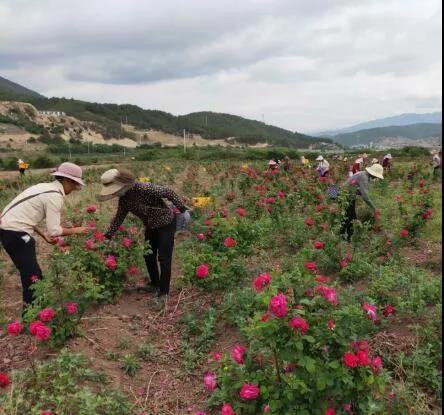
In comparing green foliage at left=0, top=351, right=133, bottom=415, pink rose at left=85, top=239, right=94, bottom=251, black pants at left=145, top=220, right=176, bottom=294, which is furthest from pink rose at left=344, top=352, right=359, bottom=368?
pink rose at left=85, top=239, right=94, bottom=251

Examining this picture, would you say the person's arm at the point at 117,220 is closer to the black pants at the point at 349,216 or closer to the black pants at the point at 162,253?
the black pants at the point at 162,253

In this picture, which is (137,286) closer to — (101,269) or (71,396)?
(101,269)

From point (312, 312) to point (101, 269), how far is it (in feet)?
8.56

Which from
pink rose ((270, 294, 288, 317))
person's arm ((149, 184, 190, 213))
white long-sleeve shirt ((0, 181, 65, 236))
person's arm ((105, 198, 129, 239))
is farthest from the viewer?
person's arm ((105, 198, 129, 239))

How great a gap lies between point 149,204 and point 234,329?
58.3 inches

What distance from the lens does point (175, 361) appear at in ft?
12.1

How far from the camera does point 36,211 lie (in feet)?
12.3

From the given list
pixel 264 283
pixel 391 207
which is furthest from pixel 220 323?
pixel 391 207

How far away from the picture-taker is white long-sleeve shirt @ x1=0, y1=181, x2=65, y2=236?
3.67 m

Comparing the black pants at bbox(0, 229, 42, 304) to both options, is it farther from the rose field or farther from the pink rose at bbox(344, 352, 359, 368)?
the pink rose at bbox(344, 352, 359, 368)

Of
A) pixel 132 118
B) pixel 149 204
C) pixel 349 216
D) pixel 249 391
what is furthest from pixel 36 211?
pixel 132 118

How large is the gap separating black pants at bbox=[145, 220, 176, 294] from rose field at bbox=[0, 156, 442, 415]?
0.15 metres

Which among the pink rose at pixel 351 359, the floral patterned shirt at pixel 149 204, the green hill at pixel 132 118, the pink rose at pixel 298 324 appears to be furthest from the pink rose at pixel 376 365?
the green hill at pixel 132 118

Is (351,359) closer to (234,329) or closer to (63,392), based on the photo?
(63,392)
